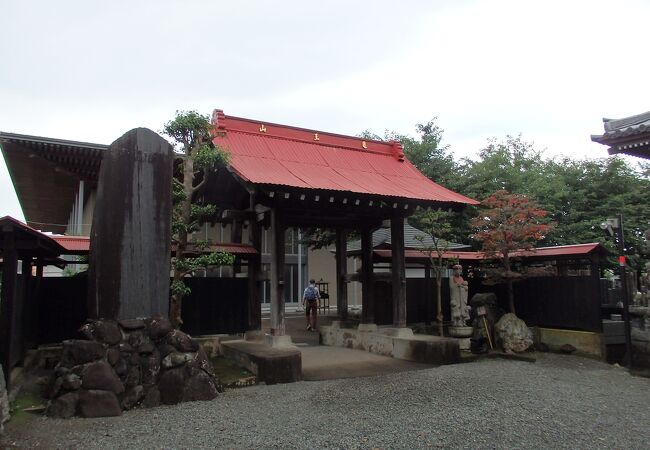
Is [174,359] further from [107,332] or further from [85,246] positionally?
[85,246]

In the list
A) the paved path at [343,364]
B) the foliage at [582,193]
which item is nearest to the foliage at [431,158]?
the foliage at [582,193]

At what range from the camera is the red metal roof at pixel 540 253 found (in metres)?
10.9

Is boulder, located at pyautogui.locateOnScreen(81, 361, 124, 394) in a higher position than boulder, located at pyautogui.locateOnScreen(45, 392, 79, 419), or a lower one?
higher

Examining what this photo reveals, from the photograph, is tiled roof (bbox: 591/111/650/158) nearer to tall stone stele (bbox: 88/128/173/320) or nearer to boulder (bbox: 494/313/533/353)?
boulder (bbox: 494/313/533/353)

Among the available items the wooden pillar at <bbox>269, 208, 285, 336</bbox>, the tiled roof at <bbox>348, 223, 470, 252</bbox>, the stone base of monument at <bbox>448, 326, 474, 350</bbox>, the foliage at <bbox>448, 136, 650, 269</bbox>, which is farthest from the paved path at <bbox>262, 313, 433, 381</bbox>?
the foliage at <bbox>448, 136, 650, 269</bbox>

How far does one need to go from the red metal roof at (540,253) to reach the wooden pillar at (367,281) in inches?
31.7

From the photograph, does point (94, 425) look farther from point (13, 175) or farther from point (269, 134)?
point (13, 175)

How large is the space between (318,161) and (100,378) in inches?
287

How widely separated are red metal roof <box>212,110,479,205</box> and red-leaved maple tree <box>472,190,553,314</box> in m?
A: 1.01

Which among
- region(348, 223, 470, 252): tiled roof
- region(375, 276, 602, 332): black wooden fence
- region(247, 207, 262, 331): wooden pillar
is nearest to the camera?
region(247, 207, 262, 331): wooden pillar

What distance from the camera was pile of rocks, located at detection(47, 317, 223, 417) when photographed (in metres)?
5.85

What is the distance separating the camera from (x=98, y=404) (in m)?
5.83

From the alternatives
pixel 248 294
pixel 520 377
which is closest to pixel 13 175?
pixel 248 294

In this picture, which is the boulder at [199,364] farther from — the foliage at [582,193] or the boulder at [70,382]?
the foliage at [582,193]
